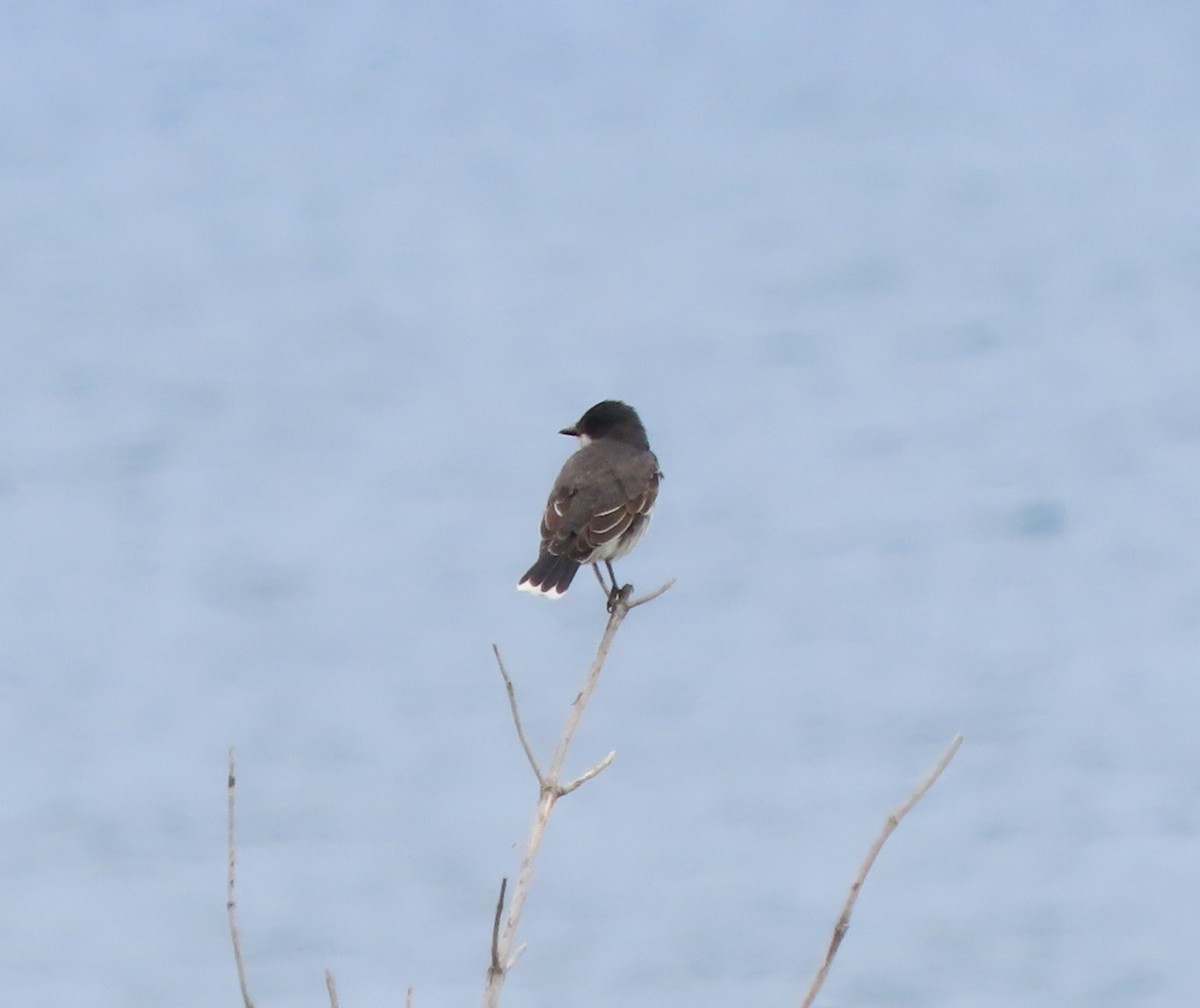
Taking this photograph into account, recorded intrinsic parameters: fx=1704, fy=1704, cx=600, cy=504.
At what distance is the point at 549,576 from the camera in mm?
5684

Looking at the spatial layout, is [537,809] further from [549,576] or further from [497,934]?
[549,576]

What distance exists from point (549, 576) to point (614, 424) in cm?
110

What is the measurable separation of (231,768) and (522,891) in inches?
21.6

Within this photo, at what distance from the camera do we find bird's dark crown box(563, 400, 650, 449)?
6562 mm

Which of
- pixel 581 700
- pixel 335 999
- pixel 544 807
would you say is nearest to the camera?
pixel 335 999

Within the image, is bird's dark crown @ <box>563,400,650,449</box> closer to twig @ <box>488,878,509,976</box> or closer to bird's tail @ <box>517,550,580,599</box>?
bird's tail @ <box>517,550,580,599</box>

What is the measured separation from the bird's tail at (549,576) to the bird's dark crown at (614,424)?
3.00 feet

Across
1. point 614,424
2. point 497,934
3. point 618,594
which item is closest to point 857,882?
point 497,934

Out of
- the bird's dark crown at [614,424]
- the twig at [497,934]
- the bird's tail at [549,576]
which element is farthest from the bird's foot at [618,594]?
the twig at [497,934]

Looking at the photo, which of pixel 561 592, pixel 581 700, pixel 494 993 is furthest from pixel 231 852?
pixel 561 592

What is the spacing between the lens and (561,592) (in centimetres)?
568

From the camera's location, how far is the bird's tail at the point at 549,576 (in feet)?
18.6

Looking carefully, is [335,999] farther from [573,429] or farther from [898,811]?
[573,429]

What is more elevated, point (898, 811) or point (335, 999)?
point (898, 811)
